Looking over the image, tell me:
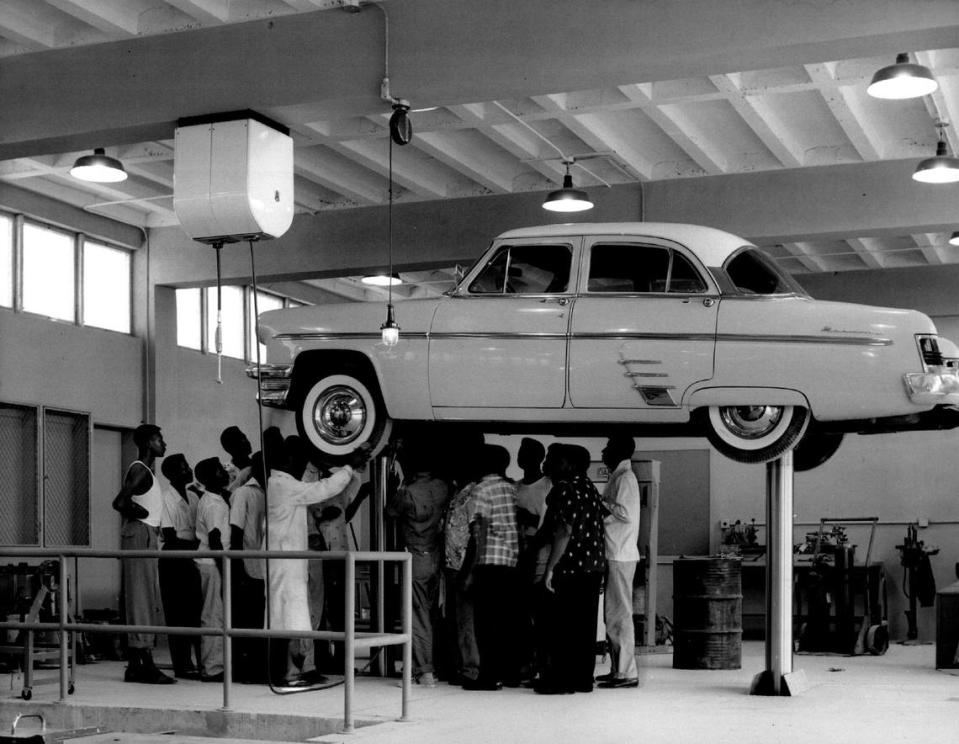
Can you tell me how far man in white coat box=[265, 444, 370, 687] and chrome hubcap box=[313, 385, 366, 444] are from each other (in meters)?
0.18

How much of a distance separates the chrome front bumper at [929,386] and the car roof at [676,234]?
1.58 m

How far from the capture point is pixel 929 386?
8898 millimetres

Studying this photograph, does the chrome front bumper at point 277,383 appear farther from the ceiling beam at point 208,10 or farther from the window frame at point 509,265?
the ceiling beam at point 208,10

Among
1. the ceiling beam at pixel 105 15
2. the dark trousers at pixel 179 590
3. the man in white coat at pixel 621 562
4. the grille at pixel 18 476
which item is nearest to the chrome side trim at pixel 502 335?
the man in white coat at pixel 621 562

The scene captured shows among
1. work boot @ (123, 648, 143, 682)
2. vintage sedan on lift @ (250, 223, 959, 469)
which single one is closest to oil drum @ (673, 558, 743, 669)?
vintage sedan on lift @ (250, 223, 959, 469)

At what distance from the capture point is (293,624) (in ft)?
Result: 32.6

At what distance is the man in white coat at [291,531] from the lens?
9953 mm

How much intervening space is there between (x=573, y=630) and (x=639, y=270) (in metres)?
2.68

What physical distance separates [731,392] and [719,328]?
46cm

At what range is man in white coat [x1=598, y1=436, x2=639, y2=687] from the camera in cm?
1034

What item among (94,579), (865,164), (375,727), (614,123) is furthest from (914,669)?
(94,579)

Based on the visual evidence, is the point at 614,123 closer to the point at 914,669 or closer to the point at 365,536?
the point at 914,669

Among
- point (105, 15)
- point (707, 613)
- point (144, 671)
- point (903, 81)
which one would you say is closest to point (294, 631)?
point (144, 671)

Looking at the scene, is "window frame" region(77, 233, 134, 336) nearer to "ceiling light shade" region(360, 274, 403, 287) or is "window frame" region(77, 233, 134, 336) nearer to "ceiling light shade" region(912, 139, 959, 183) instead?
"ceiling light shade" region(360, 274, 403, 287)
